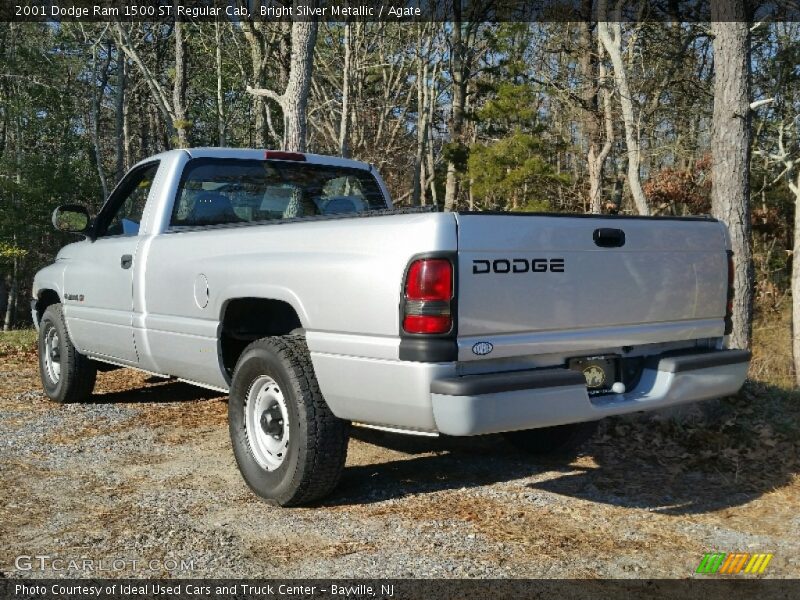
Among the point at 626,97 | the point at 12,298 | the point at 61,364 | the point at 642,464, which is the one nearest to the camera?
the point at 642,464

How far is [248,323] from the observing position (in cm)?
491

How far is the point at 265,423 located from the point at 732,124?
673 centimetres

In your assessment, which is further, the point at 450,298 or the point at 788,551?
the point at 788,551

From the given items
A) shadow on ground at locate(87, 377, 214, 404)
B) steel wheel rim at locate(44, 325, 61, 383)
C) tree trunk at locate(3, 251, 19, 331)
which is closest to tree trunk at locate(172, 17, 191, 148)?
tree trunk at locate(3, 251, 19, 331)

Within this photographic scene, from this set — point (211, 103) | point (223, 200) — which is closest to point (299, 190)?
point (223, 200)

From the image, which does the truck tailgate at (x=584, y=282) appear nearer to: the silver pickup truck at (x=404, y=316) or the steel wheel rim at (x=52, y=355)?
the silver pickup truck at (x=404, y=316)

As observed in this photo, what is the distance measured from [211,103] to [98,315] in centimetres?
3345

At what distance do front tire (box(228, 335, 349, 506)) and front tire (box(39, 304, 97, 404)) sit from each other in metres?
2.76

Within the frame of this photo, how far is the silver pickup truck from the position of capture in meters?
3.48

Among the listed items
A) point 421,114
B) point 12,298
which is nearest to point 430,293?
point 421,114

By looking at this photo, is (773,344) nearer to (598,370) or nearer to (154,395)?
(154,395)

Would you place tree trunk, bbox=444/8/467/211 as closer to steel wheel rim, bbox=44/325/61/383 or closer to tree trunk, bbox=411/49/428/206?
tree trunk, bbox=411/49/428/206

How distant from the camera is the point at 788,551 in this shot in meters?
3.83

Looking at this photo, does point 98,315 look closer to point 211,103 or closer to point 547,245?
point 547,245
